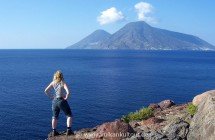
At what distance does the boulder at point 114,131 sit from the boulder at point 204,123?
8.99 feet

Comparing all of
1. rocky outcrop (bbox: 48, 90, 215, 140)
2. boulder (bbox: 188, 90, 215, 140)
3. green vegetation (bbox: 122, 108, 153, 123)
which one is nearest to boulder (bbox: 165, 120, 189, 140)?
rocky outcrop (bbox: 48, 90, 215, 140)

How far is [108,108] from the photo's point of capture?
63562 mm

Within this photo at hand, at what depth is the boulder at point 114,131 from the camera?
14.9 m

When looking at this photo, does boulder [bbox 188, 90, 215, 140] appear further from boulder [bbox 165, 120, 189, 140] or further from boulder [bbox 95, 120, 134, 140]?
boulder [bbox 95, 120, 134, 140]

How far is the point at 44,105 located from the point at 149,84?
136 ft

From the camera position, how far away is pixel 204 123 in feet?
44.9

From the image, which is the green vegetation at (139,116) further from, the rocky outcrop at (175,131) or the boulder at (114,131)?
the boulder at (114,131)

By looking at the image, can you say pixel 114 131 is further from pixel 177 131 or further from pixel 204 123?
pixel 204 123

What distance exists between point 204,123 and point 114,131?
152 inches

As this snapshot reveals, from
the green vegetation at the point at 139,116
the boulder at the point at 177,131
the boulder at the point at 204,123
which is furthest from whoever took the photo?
the green vegetation at the point at 139,116

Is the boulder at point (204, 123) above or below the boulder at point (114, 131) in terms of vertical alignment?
above

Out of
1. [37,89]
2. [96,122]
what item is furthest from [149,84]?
[96,122]

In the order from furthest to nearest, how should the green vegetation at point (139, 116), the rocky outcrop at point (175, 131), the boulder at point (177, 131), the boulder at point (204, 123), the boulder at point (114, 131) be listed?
1. the green vegetation at point (139, 116)
2. the boulder at point (114, 131)
3. the boulder at point (177, 131)
4. the rocky outcrop at point (175, 131)
5. the boulder at point (204, 123)

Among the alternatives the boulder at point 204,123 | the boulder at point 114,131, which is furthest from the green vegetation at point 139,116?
the boulder at point 204,123
